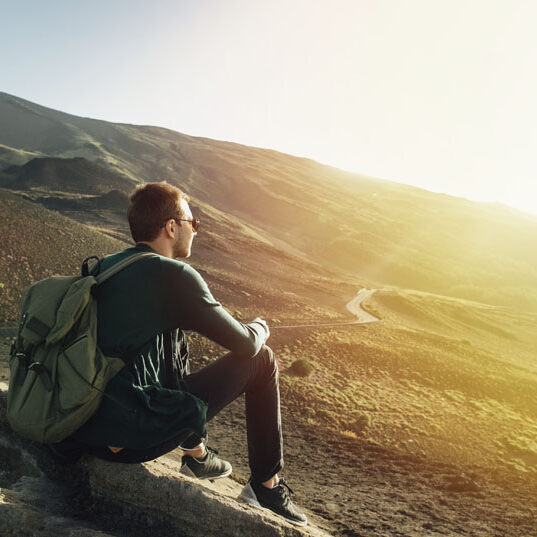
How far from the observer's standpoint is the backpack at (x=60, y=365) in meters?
2.00

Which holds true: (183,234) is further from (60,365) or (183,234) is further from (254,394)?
(254,394)

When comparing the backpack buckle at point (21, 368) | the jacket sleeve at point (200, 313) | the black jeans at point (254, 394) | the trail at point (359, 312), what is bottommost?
the trail at point (359, 312)

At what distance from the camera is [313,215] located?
86750 mm

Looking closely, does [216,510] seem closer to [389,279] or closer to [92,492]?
[92,492]

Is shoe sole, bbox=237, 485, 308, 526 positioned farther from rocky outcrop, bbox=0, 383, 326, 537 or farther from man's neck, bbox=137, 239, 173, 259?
man's neck, bbox=137, 239, 173, 259


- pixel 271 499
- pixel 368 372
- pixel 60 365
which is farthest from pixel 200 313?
pixel 368 372

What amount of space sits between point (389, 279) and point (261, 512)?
64.5 metres

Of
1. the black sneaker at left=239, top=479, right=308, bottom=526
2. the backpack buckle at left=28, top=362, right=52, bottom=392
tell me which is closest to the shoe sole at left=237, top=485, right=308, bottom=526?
the black sneaker at left=239, top=479, right=308, bottom=526

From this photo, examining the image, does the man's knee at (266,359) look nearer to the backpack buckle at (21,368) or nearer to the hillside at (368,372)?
the backpack buckle at (21,368)

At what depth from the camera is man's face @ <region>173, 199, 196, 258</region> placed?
2.51 metres

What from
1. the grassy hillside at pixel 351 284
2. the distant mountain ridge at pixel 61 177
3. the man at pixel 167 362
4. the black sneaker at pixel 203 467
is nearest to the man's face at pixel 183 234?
the man at pixel 167 362

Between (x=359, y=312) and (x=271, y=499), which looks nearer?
(x=271, y=499)

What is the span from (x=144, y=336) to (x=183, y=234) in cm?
73

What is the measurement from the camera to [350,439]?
8680 mm
